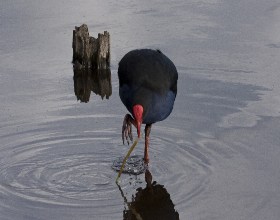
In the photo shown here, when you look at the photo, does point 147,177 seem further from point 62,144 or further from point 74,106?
point 74,106

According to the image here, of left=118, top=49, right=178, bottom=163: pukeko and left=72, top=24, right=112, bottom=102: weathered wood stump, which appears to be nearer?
left=118, top=49, right=178, bottom=163: pukeko

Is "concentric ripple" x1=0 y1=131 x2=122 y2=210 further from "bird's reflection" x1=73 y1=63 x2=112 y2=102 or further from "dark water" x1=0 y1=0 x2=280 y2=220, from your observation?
"bird's reflection" x1=73 y1=63 x2=112 y2=102

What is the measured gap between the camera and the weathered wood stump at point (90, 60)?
11.3 meters

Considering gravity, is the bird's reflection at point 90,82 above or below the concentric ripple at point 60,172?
above

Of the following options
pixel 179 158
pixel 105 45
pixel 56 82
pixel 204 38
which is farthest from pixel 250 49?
pixel 179 158

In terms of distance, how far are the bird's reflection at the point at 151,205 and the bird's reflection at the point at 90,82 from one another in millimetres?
2835

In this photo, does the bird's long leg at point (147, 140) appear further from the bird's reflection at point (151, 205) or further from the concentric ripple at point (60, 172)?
the bird's reflection at point (151, 205)

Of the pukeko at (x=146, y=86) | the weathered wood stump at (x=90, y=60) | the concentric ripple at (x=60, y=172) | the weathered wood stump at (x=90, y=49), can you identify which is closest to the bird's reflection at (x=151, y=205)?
the concentric ripple at (x=60, y=172)

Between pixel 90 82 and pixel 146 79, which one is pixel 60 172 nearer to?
pixel 146 79

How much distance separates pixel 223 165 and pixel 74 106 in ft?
8.58

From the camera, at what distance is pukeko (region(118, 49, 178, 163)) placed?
25.0 ft

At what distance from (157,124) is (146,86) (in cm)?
181

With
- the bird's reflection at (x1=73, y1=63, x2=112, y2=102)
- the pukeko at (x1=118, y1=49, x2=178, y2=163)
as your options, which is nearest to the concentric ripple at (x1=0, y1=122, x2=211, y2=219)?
the pukeko at (x1=118, y1=49, x2=178, y2=163)

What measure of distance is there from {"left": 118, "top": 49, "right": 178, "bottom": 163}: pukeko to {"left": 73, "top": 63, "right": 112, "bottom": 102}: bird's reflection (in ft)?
7.28
